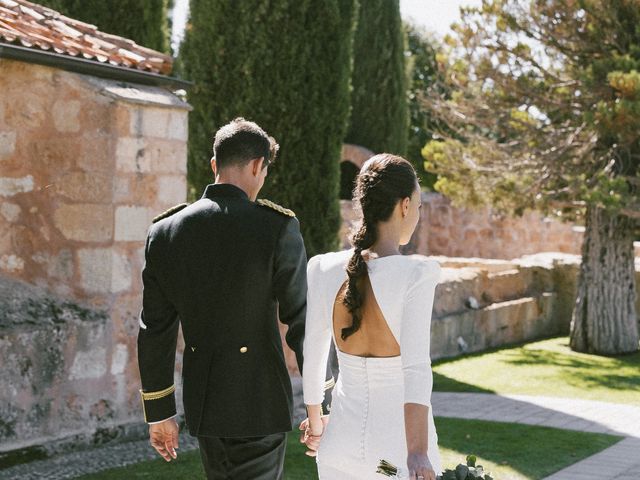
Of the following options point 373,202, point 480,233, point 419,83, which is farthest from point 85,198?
point 419,83

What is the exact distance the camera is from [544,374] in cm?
1075

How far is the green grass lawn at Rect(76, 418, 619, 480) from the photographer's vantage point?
6.19 metres

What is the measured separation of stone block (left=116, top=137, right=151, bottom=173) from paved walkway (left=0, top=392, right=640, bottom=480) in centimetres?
197

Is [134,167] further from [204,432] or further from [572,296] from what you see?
[572,296]

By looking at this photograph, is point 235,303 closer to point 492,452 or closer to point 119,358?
point 119,358

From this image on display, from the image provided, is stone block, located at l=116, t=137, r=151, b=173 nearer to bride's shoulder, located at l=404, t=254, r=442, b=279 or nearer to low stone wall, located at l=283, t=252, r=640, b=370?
bride's shoulder, located at l=404, t=254, r=442, b=279

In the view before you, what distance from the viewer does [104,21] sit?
11672mm

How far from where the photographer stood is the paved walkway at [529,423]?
6281 mm

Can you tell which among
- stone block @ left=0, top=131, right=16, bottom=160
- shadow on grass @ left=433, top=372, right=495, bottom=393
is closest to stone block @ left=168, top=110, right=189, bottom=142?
stone block @ left=0, top=131, right=16, bottom=160

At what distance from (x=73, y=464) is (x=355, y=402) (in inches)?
148

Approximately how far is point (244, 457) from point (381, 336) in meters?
0.78

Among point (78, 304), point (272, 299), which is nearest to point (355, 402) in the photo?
point (272, 299)

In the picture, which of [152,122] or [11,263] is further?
[152,122]

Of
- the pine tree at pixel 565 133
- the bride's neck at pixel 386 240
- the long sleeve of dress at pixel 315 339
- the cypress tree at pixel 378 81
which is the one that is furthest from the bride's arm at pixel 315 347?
the cypress tree at pixel 378 81
